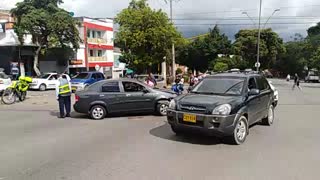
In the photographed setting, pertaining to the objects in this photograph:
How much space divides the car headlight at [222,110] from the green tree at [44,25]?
31803mm

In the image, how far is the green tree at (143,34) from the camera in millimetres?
28359

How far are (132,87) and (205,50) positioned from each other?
59.2 metres

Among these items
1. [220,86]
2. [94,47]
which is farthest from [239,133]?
[94,47]

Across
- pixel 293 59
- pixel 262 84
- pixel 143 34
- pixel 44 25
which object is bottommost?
pixel 262 84

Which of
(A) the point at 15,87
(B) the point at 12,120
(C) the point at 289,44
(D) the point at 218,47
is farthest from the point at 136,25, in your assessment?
(C) the point at 289,44

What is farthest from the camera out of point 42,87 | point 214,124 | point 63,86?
point 42,87

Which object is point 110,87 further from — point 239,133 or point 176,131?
point 239,133

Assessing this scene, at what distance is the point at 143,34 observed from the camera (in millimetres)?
28359

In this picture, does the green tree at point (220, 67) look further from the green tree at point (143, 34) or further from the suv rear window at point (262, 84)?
the suv rear window at point (262, 84)

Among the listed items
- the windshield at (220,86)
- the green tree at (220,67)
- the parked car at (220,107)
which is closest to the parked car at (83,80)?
the windshield at (220,86)

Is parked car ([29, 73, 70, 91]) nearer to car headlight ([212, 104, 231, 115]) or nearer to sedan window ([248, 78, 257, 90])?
sedan window ([248, 78, 257, 90])

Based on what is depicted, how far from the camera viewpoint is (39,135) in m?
10.4

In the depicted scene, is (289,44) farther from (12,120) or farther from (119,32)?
(12,120)

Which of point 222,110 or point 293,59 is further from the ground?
point 293,59
